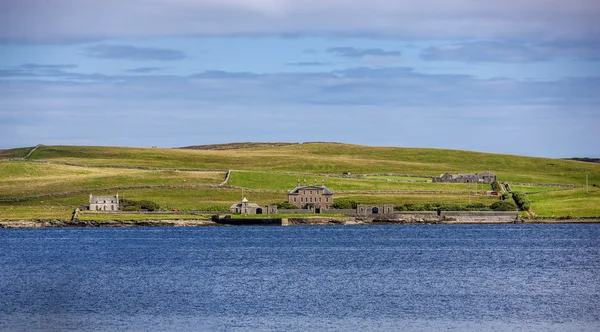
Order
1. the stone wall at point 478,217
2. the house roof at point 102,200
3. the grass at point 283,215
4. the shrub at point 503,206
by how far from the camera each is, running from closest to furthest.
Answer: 1. the grass at point 283,215
2. the stone wall at point 478,217
3. the shrub at point 503,206
4. the house roof at point 102,200

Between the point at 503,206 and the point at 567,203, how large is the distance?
38.2ft

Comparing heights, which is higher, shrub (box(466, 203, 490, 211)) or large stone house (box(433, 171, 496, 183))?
large stone house (box(433, 171, 496, 183))

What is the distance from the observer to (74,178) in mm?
180000

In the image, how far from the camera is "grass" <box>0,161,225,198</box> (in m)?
171

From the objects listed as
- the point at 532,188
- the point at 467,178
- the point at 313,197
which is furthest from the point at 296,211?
the point at 532,188

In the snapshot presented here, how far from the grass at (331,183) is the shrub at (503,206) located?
24544mm

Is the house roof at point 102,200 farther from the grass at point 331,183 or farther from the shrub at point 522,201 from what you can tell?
the shrub at point 522,201

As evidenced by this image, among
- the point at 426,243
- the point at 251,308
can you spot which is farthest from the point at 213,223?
the point at 251,308

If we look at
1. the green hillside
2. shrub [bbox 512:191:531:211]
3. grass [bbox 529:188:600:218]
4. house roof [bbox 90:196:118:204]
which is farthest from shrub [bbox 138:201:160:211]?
grass [bbox 529:188:600:218]

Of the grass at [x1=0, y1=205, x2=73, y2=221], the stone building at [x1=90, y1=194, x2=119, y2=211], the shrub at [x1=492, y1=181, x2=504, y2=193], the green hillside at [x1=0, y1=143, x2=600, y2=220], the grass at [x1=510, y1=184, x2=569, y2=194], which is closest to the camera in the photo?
the grass at [x1=0, y1=205, x2=73, y2=221]

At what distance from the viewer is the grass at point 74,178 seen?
171m

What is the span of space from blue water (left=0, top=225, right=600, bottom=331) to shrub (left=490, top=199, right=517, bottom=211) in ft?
107

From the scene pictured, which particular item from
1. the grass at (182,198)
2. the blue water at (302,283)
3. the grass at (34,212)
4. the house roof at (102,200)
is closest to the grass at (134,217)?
the grass at (34,212)

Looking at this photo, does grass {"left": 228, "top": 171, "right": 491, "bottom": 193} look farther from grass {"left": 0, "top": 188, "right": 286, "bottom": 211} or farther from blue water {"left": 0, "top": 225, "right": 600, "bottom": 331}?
blue water {"left": 0, "top": 225, "right": 600, "bottom": 331}
